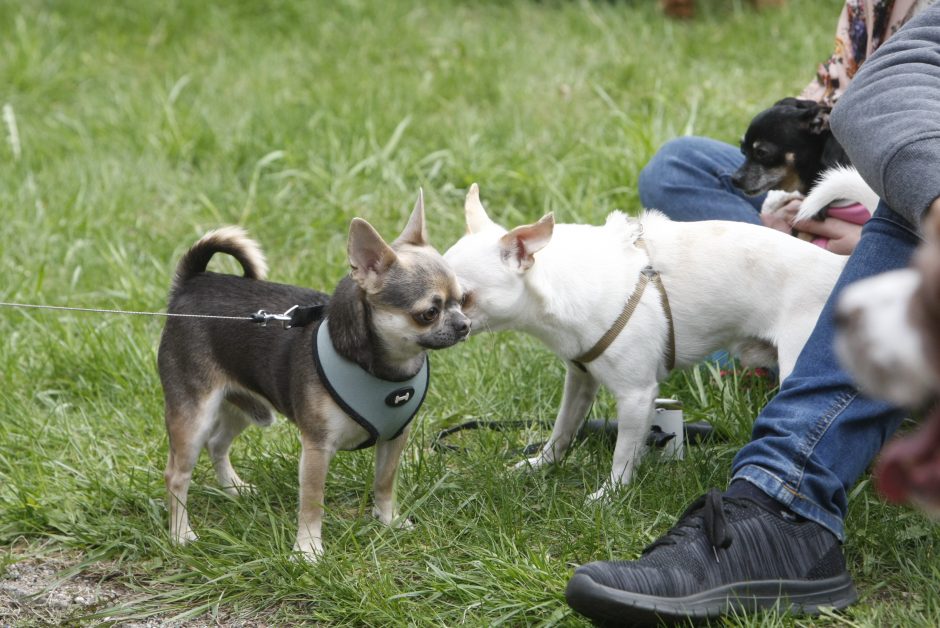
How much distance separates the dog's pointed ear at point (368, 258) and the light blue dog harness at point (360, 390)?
18 cm

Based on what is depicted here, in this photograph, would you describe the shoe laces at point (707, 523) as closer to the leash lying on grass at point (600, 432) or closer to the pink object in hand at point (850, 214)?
the leash lying on grass at point (600, 432)

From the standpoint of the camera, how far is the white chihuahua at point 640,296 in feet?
8.76

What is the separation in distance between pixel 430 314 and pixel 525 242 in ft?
1.08

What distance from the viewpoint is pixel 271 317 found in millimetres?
2639

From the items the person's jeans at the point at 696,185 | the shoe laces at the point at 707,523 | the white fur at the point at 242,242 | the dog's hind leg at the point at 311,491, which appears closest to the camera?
the shoe laces at the point at 707,523

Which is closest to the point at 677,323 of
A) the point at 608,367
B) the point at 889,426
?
the point at 608,367

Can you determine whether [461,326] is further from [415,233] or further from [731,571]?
[731,571]

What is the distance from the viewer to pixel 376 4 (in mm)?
6832

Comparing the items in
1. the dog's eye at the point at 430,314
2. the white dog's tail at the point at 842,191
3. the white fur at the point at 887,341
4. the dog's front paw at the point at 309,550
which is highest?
the white fur at the point at 887,341

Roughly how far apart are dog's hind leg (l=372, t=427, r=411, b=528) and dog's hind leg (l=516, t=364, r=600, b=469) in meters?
0.39

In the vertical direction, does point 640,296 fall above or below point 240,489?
above

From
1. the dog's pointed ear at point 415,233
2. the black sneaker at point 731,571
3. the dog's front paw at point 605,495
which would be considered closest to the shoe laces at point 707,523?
the black sneaker at point 731,571

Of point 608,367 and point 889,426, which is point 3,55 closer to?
point 608,367

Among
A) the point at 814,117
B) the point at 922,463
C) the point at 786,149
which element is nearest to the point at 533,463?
the point at 786,149
